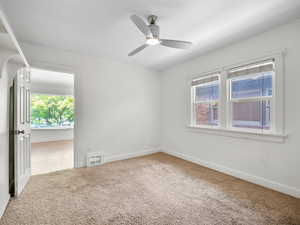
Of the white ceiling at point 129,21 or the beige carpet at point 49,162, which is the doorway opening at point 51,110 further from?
the white ceiling at point 129,21

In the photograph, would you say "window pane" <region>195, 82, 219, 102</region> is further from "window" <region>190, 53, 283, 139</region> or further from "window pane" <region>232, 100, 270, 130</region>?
"window pane" <region>232, 100, 270, 130</region>

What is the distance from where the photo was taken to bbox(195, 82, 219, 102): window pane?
10.6 feet

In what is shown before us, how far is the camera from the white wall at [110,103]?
3.19 meters

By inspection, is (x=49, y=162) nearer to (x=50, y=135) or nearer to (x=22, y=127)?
(x=22, y=127)

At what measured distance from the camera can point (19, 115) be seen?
216cm

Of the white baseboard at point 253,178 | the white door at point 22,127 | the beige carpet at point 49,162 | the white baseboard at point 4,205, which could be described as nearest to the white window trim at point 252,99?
the white baseboard at point 253,178

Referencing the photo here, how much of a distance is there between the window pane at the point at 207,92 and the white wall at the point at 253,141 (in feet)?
1.12

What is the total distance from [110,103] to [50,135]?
4.21 m

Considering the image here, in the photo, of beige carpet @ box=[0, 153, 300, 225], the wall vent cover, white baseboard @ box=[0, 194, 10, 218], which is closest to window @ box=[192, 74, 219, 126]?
beige carpet @ box=[0, 153, 300, 225]

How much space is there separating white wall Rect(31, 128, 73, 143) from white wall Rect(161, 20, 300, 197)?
5.07 metres

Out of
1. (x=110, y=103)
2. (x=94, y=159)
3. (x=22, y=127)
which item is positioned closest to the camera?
(x=22, y=127)

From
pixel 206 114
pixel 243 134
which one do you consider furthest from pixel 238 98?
pixel 206 114

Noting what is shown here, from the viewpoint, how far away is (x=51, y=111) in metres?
6.61

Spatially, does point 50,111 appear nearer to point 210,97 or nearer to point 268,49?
point 210,97
